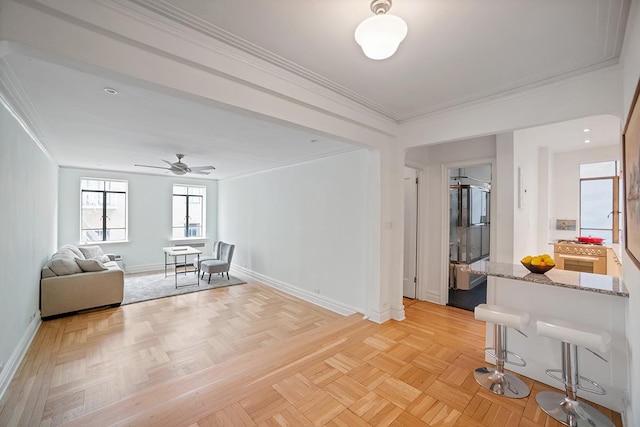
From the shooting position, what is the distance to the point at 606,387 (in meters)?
1.96

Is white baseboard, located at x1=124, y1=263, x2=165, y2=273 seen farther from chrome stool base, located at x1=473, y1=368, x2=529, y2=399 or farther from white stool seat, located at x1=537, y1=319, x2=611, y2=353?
white stool seat, located at x1=537, y1=319, x2=611, y2=353

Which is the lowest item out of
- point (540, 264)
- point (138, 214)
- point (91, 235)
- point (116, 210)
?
point (91, 235)

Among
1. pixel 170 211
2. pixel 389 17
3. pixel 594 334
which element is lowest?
pixel 594 334

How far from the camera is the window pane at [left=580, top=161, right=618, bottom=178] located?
4598mm

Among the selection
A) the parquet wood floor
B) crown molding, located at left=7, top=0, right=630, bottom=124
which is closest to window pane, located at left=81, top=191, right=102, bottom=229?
the parquet wood floor

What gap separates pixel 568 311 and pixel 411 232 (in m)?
2.45

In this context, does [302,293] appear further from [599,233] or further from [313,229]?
[599,233]

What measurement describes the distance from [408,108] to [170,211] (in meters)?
7.23

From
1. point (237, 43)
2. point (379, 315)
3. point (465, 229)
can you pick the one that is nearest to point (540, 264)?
point (379, 315)

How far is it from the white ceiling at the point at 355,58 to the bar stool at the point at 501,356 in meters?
1.98

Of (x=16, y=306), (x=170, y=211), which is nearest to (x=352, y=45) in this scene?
(x=16, y=306)

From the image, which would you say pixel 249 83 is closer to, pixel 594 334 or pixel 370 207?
pixel 370 207

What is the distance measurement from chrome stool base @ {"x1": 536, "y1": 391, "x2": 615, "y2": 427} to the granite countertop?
32.0 inches

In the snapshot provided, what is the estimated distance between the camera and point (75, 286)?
163 inches
